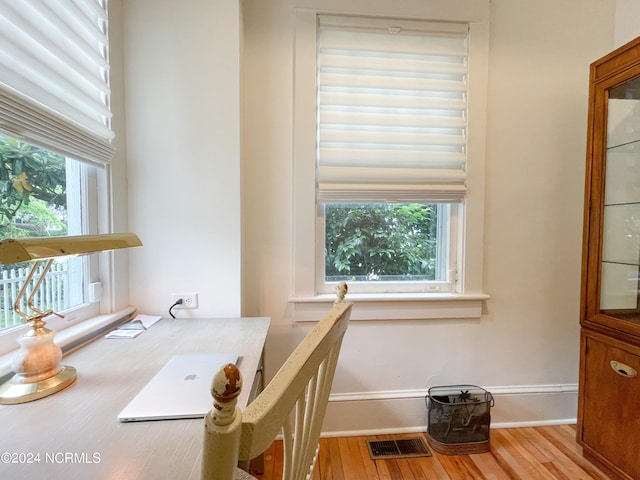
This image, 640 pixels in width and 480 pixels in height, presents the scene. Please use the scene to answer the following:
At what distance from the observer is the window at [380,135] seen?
1.60 meters

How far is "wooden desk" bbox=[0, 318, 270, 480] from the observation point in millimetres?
525

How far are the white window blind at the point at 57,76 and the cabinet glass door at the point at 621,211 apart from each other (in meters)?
2.27

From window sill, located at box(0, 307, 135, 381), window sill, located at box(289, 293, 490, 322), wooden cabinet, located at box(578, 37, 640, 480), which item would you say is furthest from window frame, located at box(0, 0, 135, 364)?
wooden cabinet, located at box(578, 37, 640, 480)

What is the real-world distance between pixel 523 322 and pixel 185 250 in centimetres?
193

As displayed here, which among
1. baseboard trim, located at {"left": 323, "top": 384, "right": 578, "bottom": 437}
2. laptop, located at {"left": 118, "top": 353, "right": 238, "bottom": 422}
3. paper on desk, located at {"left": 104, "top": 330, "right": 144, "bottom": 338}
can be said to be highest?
laptop, located at {"left": 118, "top": 353, "right": 238, "bottom": 422}

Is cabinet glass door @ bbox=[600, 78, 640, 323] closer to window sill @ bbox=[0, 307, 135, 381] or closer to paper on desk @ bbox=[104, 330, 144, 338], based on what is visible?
paper on desk @ bbox=[104, 330, 144, 338]

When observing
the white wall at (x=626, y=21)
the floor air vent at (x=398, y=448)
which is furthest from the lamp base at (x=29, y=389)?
the white wall at (x=626, y=21)

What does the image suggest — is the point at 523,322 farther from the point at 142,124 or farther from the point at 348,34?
the point at 142,124

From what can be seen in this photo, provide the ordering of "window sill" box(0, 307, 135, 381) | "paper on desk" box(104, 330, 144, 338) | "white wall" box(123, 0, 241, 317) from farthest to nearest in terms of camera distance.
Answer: "white wall" box(123, 0, 241, 317) < "paper on desk" box(104, 330, 144, 338) < "window sill" box(0, 307, 135, 381)

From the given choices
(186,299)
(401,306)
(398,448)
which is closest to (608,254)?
(401,306)

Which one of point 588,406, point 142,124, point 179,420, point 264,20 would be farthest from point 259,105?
point 588,406

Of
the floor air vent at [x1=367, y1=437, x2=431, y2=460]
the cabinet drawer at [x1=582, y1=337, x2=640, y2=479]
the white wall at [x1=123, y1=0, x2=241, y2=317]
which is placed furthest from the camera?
the floor air vent at [x1=367, y1=437, x2=431, y2=460]

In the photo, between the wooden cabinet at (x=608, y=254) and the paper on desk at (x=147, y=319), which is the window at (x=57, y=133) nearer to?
the paper on desk at (x=147, y=319)

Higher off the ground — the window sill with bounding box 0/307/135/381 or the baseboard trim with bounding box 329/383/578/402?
the window sill with bounding box 0/307/135/381
